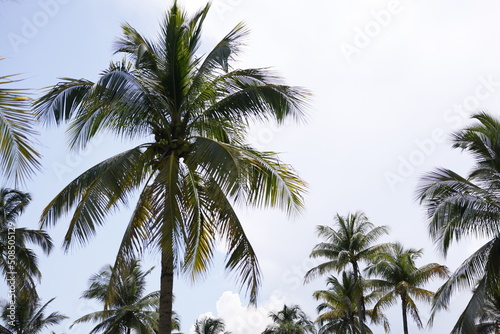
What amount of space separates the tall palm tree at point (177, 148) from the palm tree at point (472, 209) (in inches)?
278

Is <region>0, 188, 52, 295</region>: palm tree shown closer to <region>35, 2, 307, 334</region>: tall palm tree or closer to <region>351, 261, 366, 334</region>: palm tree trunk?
<region>35, 2, 307, 334</region>: tall palm tree

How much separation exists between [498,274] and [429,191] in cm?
305

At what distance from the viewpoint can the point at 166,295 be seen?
10.5 meters

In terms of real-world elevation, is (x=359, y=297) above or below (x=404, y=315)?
above

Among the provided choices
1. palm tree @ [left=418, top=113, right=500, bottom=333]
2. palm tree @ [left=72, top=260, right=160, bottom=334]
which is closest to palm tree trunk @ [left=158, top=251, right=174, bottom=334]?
palm tree @ [left=418, top=113, right=500, bottom=333]

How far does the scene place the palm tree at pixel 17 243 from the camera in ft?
67.5

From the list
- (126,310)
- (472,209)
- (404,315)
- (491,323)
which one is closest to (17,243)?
(126,310)

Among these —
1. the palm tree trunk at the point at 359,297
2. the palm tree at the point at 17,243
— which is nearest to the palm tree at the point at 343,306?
the palm tree trunk at the point at 359,297

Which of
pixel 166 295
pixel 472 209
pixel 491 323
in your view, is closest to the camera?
pixel 166 295

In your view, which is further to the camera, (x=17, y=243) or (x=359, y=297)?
(x=359, y=297)

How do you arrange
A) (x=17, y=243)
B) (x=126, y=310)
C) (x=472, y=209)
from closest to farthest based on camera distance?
(x=472, y=209)
(x=17, y=243)
(x=126, y=310)

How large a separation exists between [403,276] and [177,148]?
81.1 ft

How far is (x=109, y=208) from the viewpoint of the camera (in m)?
11.1

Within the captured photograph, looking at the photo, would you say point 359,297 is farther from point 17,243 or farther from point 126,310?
point 17,243
